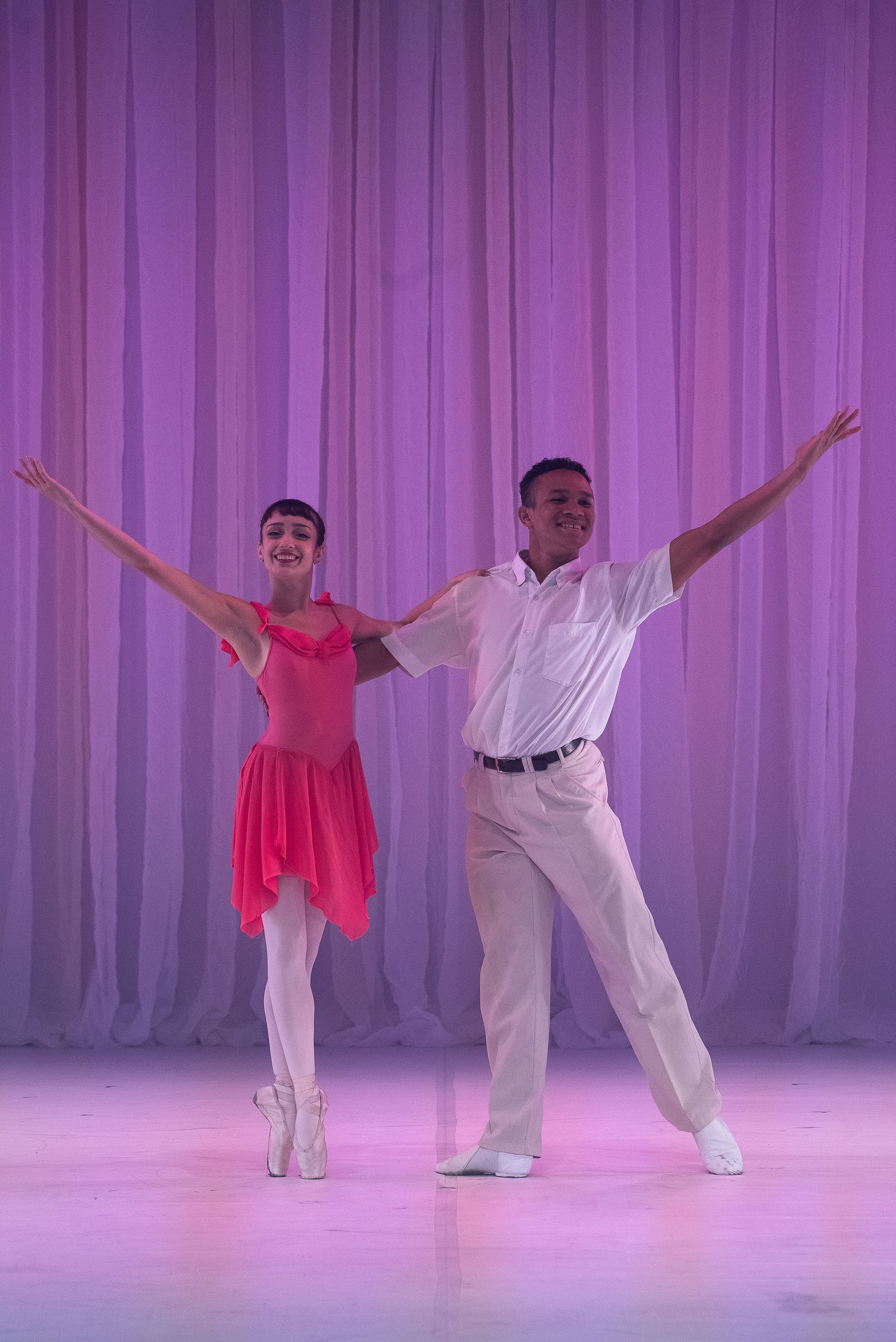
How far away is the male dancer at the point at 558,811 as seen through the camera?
7.84 feet

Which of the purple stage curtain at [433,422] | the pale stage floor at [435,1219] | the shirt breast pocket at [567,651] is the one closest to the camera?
the pale stage floor at [435,1219]

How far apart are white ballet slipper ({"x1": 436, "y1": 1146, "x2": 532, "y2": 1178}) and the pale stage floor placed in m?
0.03

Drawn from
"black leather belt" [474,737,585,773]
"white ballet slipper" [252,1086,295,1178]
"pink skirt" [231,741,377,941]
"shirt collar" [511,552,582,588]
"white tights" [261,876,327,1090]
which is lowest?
"white ballet slipper" [252,1086,295,1178]

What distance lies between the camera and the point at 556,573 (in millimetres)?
2529

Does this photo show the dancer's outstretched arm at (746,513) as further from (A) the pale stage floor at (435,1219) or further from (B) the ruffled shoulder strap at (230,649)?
(A) the pale stage floor at (435,1219)

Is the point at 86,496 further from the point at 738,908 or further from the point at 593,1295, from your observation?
the point at 593,1295

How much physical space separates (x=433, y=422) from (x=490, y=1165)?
202 cm

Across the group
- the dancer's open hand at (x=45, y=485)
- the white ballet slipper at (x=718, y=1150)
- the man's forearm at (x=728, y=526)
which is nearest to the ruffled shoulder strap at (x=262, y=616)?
the dancer's open hand at (x=45, y=485)

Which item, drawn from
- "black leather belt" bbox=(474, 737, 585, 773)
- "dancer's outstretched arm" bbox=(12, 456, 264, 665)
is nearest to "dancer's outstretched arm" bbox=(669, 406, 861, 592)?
"black leather belt" bbox=(474, 737, 585, 773)

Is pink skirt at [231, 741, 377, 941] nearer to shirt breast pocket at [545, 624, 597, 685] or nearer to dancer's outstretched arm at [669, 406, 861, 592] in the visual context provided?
shirt breast pocket at [545, 624, 597, 685]

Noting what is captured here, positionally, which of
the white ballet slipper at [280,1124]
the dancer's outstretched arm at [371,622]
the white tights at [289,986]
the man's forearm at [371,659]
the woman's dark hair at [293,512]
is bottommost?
the white ballet slipper at [280,1124]

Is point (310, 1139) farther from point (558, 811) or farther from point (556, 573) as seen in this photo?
point (556, 573)

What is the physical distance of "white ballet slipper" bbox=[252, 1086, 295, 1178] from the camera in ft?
7.80

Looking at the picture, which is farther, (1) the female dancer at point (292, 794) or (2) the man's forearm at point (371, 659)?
(2) the man's forearm at point (371, 659)
